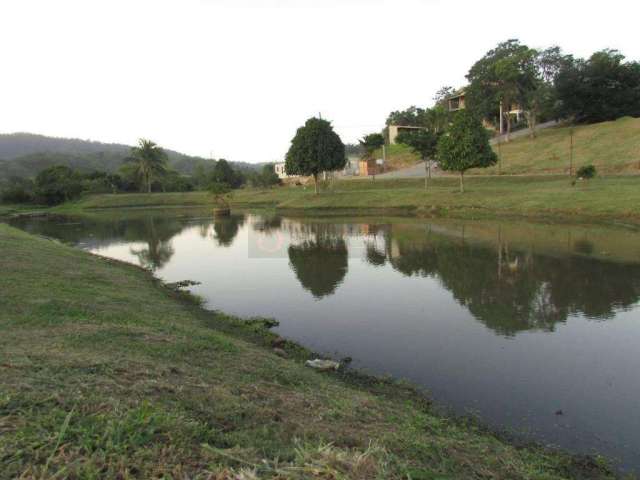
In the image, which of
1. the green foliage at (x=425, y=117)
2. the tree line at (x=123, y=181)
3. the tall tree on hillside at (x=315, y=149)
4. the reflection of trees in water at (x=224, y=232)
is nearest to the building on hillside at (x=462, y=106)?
the green foliage at (x=425, y=117)

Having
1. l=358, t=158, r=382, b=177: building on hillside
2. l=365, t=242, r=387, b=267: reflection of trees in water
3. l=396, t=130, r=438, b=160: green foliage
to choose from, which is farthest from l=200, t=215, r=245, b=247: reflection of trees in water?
l=358, t=158, r=382, b=177: building on hillside

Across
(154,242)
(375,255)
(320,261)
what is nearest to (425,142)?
(375,255)

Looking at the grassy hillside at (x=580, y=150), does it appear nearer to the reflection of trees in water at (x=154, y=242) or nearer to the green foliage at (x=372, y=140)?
the green foliage at (x=372, y=140)

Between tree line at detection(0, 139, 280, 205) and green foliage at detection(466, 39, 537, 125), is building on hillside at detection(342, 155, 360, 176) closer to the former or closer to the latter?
tree line at detection(0, 139, 280, 205)

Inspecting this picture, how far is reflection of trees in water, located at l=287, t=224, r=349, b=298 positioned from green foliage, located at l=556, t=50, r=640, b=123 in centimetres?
5514

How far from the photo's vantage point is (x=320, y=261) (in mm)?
21641

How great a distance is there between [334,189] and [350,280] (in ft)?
144

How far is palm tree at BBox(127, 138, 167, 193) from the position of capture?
281 feet

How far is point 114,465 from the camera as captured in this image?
3287mm

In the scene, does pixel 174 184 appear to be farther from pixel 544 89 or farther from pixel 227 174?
pixel 544 89

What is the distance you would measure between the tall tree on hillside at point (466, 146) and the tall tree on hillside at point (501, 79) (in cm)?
2660

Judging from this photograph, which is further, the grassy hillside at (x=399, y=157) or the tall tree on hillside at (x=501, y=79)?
the grassy hillside at (x=399, y=157)

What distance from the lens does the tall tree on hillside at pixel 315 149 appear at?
171 feet

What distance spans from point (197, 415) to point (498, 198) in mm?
37508
